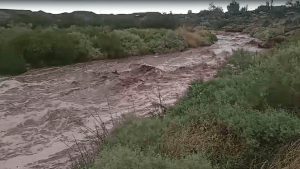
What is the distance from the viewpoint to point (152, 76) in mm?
12781

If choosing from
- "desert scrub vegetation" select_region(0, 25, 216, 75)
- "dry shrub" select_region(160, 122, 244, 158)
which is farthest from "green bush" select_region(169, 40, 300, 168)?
"desert scrub vegetation" select_region(0, 25, 216, 75)

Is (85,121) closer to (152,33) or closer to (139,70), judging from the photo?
(139,70)

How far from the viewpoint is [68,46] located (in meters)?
15.6

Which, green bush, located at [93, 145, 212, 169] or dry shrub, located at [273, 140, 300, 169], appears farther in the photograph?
green bush, located at [93, 145, 212, 169]

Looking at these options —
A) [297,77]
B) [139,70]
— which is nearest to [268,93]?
[297,77]

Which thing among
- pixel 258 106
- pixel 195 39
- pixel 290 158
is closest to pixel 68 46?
pixel 195 39

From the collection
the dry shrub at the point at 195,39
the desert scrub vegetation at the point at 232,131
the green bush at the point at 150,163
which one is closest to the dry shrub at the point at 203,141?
the desert scrub vegetation at the point at 232,131

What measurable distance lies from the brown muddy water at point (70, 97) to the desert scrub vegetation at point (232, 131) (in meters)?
1.89

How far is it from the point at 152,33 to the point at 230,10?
54.2 metres

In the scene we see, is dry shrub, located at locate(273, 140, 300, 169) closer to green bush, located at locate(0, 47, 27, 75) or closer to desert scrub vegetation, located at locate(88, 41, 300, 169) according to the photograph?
desert scrub vegetation, located at locate(88, 41, 300, 169)

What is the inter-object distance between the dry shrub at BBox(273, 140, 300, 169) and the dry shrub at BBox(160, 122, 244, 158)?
70 cm

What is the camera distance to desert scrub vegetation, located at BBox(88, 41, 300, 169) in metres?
4.22

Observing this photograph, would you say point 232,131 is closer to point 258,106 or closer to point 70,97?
point 258,106

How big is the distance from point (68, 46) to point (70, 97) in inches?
235
